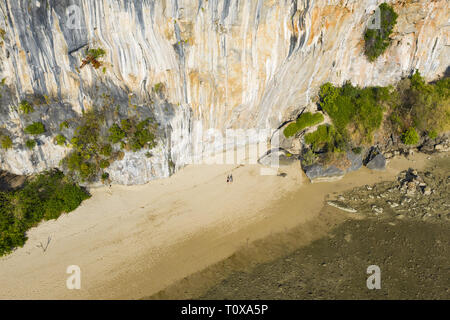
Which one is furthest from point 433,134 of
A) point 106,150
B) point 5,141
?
point 5,141

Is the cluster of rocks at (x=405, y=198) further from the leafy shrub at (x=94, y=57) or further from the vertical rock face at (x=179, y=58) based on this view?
the leafy shrub at (x=94, y=57)

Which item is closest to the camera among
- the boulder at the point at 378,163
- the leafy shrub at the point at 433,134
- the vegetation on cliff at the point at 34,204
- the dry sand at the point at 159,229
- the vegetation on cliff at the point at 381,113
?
the dry sand at the point at 159,229

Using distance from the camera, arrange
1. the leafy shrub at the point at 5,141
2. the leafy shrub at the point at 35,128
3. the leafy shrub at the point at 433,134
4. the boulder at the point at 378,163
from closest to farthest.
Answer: the leafy shrub at the point at 35,128
the leafy shrub at the point at 5,141
the boulder at the point at 378,163
the leafy shrub at the point at 433,134

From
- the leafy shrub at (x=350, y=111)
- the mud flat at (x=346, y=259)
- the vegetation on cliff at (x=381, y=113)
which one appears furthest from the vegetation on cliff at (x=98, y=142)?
the leafy shrub at (x=350, y=111)

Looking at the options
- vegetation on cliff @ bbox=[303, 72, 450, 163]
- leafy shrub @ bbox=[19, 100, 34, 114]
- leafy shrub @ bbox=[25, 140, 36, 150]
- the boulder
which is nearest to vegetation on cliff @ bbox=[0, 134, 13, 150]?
leafy shrub @ bbox=[25, 140, 36, 150]

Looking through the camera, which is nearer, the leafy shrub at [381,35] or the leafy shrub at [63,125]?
the leafy shrub at [63,125]

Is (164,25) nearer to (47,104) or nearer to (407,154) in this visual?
(47,104)

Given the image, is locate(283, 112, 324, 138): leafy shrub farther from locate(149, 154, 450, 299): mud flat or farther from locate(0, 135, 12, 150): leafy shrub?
locate(0, 135, 12, 150): leafy shrub
